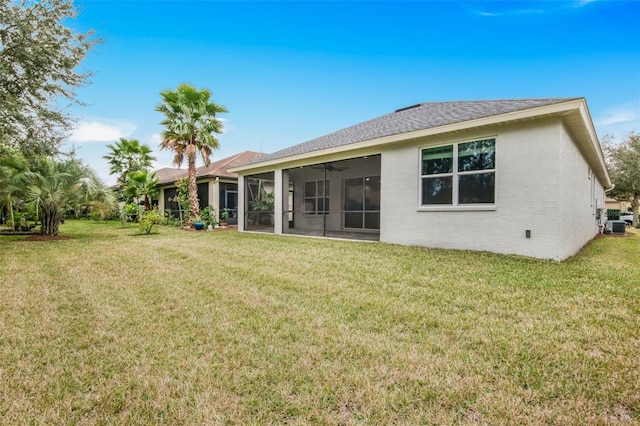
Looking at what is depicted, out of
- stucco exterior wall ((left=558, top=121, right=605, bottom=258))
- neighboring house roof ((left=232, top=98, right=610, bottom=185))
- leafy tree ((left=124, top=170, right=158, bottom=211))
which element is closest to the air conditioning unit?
neighboring house roof ((left=232, top=98, right=610, bottom=185))

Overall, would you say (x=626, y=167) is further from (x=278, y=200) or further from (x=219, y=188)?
(x=219, y=188)

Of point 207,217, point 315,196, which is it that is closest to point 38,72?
point 207,217

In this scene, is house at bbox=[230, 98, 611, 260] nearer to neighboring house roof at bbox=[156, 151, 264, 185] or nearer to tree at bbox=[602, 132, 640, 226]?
neighboring house roof at bbox=[156, 151, 264, 185]

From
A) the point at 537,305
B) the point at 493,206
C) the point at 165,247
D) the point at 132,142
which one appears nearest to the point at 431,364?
the point at 537,305

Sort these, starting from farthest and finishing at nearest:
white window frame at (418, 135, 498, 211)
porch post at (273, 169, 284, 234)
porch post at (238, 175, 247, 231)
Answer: porch post at (238, 175, 247, 231) < porch post at (273, 169, 284, 234) < white window frame at (418, 135, 498, 211)

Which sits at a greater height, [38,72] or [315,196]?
[38,72]

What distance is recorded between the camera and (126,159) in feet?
83.0

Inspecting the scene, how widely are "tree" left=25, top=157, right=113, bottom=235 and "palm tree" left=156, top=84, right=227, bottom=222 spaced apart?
16.5 ft

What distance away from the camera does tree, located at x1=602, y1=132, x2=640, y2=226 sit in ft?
86.3

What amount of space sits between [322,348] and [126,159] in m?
27.7

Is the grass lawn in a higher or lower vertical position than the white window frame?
lower

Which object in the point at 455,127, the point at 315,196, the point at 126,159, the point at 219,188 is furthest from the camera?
the point at 126,159

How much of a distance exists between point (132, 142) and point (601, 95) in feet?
98.3

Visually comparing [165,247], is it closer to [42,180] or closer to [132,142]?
[42,180]
